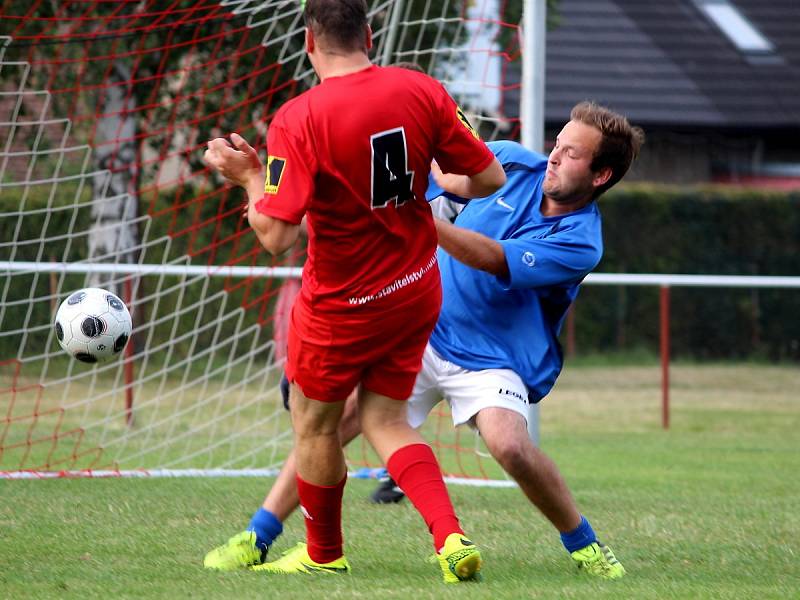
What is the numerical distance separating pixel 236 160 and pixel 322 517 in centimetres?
120

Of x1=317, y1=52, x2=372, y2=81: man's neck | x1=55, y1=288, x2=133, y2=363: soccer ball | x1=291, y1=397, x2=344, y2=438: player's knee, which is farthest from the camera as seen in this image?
x1=55, y1=288, x2=133, y2=363: soccer ball

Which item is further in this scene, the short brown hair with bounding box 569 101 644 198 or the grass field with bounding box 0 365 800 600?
the short brown hair with bounding box 569 101 644 198

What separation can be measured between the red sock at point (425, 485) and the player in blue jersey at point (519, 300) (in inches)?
10.4

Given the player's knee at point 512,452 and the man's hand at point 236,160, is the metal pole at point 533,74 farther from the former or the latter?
the man's hand at point 236,160

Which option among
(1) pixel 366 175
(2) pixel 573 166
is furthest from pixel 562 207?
(1) pixel 366 175

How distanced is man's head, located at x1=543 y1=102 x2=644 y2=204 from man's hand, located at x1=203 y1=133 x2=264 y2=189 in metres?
1.15

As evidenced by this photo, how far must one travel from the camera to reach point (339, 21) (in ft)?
12.3

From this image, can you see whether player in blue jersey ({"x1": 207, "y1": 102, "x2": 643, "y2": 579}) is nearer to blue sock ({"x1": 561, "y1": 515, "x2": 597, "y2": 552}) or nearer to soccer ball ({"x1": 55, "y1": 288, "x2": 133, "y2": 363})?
blue sock ({"x1": 561, "y1": 515, "x2": 597, "y2": 552})

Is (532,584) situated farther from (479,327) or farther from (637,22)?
(637,22)

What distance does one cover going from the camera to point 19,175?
1360cm

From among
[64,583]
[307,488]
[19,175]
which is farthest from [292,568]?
Answer: [19,175]

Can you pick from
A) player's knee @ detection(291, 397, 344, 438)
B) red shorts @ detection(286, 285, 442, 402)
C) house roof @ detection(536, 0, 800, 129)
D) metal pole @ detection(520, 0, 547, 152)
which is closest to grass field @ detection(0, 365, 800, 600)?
player's knee @ detection(291, 397, 344, 438)

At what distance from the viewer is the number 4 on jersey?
3.75 m

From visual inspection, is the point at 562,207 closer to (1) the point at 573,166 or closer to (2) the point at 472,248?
(1) the point at 573,166
